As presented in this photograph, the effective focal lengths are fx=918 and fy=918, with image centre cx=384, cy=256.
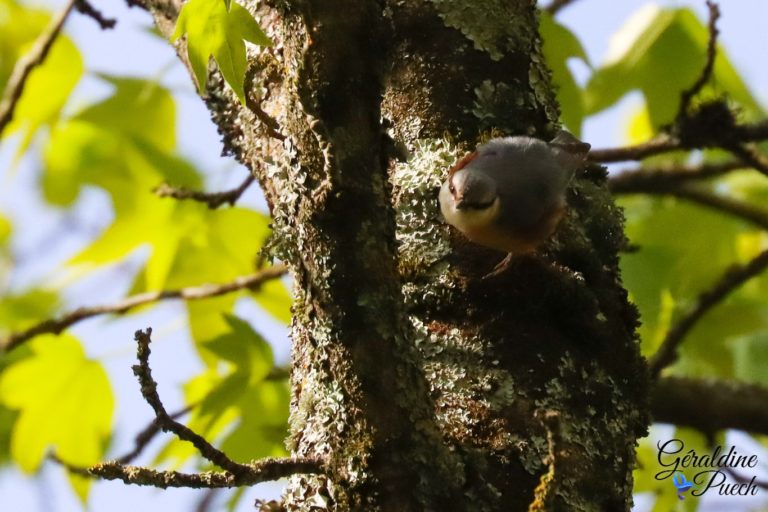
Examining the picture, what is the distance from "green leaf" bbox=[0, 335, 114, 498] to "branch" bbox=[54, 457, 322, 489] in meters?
1.29

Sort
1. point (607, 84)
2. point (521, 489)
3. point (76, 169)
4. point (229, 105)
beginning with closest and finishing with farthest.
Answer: point (521, 489) → point (229, 105) → point (607, 84) → point (76, 169)

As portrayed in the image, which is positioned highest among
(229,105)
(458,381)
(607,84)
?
(607,84)

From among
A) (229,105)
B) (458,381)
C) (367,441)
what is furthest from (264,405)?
(367,441)

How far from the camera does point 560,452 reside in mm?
1059

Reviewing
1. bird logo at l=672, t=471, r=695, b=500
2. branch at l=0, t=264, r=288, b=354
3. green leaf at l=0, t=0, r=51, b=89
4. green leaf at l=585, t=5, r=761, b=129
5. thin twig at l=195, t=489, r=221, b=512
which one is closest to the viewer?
bird logo at l=672, t=471, r=695, b=500

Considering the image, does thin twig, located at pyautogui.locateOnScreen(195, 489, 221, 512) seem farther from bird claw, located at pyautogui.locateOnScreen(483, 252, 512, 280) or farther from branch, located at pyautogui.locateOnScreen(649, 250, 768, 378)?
bird claw, located at pyautogui.locateOnScreen(483, 252, 512, 280)

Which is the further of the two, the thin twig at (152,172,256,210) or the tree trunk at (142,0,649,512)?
the thin twig at (152,172,256,210)

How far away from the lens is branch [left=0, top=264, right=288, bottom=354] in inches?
92.8

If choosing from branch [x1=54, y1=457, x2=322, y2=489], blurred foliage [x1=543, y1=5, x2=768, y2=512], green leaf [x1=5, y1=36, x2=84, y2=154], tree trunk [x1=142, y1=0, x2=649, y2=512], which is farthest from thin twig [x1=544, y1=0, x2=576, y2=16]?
branch [x1=54, y1=457, x2=322, y2=489]

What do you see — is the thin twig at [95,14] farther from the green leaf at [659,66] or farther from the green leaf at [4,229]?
the green leaf at [4,229]

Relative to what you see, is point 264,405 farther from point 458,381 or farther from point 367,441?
point 367,441

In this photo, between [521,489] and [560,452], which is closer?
[560,452]

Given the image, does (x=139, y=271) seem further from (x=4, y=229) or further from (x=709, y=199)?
(x=4, y=229)

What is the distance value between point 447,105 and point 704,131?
3.14ft
